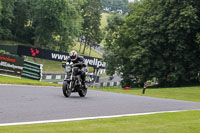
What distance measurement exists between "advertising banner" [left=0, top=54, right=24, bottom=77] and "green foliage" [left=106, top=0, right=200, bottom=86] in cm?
1763

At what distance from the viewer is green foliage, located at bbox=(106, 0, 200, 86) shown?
40509 millimetres

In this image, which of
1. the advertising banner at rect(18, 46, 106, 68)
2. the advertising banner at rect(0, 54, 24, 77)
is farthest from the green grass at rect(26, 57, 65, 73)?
the advertising banner at rect(0, 54, 24, 77)

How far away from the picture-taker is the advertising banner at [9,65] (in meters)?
28.8

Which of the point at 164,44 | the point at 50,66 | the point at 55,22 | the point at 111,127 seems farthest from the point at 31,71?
the point at 55,22

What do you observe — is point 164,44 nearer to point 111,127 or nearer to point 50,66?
point 50,66

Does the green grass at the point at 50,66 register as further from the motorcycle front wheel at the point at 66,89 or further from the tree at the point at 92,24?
the motorcycle front wheel at the point at 66,89

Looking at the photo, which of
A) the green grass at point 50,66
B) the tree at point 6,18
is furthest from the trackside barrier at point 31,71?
the tree at point 6,18

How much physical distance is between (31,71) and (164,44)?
17.8 metres

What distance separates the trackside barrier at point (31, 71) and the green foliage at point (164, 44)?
15.3 m

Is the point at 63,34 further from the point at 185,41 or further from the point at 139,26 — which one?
the point at 185,41

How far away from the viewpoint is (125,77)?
Answer: 1972 inches

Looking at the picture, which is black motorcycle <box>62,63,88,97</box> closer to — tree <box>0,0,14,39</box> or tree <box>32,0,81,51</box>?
tree <box>32,0,81,51</box>

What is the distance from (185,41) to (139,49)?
562cm

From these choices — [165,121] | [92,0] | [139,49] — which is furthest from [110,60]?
[92,0]
